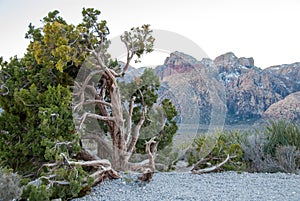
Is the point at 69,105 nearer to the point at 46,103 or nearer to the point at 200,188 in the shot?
the point at 46,103

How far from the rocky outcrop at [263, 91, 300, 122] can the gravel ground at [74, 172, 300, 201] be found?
8334 mm

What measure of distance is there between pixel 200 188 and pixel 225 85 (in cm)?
833

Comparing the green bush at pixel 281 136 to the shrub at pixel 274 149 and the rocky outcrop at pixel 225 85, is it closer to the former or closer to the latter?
the shrub at pixel 274 149

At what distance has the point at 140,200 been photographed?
3424 millimetres

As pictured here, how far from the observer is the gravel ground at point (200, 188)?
3.56 meters

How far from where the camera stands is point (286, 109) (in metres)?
12.8

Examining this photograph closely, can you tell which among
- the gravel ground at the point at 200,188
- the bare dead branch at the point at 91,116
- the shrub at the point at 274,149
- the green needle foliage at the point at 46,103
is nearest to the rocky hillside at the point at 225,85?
the shrub at the point at 274,149

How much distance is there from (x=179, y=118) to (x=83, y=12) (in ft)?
8.77

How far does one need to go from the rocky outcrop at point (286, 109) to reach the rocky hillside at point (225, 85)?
13 cm

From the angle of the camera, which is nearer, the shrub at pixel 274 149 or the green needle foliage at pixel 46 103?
the green needle foliage at pixel 46 103

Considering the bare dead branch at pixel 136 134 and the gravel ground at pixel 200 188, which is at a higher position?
the bare dead branch at pixel 136 134

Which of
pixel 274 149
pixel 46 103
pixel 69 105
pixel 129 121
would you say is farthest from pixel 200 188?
pixel 274 149

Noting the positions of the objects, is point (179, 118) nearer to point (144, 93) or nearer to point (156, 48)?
point (144, 93)

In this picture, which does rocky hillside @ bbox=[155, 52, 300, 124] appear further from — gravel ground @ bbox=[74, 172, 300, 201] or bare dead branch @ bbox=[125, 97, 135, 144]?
gravel ground @ bbox=[74, 172, 300, 201]
